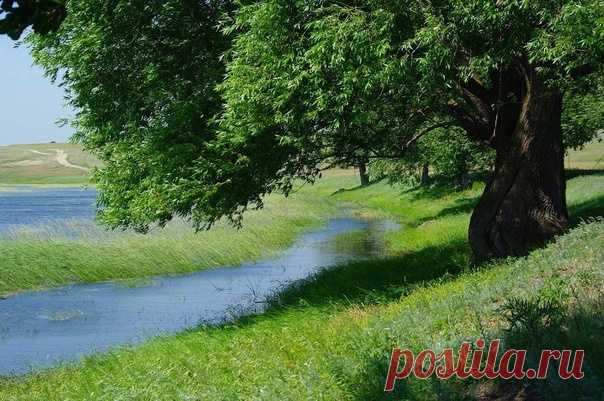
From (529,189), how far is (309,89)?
5866 millimetres

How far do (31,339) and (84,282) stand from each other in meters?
8.96

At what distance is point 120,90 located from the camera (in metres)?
18.5

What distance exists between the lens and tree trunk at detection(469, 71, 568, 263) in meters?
16.7

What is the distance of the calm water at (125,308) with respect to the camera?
18.3 meters

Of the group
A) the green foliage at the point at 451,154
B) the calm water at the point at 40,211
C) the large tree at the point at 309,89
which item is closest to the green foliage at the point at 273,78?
the large tree at the point at 309,89

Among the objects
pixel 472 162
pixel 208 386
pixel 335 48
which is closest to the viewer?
pixel 208 386

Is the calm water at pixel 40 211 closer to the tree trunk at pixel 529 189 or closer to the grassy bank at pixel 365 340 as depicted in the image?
the grassy bank at pixel 365 340

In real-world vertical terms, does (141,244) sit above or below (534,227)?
below

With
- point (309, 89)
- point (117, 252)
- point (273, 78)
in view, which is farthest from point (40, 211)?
point (309, 89)

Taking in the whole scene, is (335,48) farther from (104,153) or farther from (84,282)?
(84,282)

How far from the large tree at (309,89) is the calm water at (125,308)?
3.27 metres

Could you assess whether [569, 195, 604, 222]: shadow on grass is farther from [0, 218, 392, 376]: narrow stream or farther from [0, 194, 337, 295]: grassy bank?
[0, 194, 337, 295]: grassy bank

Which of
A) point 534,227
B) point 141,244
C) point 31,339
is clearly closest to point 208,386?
point 534,227

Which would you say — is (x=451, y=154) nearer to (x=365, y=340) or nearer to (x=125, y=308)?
(x=125, y=308)
